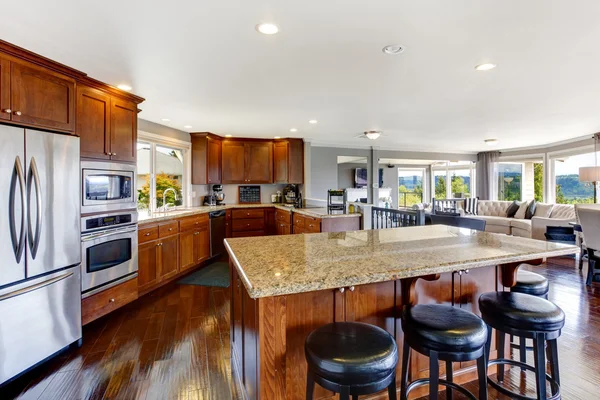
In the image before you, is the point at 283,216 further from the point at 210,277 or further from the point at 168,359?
A: the point at 168,359

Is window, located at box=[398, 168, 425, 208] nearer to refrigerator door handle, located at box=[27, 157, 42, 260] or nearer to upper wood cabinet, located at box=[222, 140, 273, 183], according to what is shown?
upper wood cabinet, located at box=[222, 140, 273, 183]

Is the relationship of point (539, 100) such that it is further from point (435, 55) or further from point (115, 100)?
point (115, 100)

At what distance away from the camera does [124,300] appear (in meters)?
3.09

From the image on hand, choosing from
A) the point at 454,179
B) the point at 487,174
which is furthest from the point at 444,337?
the point at 454,179

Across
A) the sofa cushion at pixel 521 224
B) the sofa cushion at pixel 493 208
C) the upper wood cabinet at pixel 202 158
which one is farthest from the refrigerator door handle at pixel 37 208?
the sofa cushion at pixel 493 208

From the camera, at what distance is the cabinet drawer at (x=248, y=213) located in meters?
5.70

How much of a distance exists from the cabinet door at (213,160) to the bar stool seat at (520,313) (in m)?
4.86

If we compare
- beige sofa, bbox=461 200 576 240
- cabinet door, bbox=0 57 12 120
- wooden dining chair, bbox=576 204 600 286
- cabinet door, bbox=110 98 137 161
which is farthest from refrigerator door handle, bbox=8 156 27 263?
beige sofa, bbox=461 200 576 240

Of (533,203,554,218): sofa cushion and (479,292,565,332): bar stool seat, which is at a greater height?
(533,203,554,218): sofa cushion

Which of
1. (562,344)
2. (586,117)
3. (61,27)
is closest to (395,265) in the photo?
(562,344)

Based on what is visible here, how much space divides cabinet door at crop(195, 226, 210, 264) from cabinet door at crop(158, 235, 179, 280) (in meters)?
0.55

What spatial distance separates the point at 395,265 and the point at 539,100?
3.58 m

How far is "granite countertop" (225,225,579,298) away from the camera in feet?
4.14

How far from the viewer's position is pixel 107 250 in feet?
9.45
